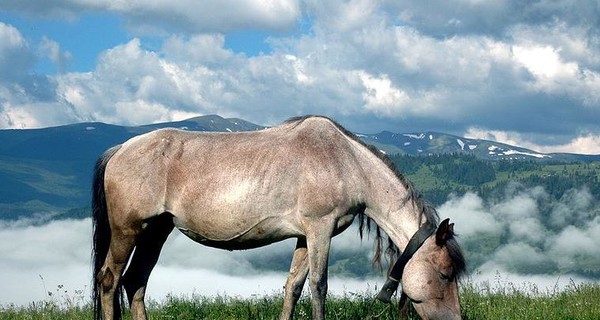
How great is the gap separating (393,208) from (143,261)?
→ 4233mm

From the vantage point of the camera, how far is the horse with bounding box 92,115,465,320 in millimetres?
10984

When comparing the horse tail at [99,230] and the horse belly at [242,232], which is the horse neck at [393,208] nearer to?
the horse belly at [242,232]

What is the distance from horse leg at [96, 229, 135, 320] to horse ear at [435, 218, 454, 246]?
469cm

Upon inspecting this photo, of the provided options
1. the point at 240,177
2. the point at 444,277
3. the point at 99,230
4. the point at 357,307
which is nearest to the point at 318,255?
the point at 240,177

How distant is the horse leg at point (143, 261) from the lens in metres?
12.1

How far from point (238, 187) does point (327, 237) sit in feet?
5.16

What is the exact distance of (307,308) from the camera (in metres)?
13.4

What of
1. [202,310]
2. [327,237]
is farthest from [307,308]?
[327,237]

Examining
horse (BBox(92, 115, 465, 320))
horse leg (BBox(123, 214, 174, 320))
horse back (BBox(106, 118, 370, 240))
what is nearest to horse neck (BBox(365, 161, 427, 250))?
horse (BBox(92, 115, 465, 320))

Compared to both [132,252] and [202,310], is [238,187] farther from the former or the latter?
[202,310]

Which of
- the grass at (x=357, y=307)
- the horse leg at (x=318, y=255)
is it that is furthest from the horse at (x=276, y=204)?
the grass at (x=357, y=307)

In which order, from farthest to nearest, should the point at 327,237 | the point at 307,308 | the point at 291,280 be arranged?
the point at 307,308, the point at 291,280, the point at 327,237

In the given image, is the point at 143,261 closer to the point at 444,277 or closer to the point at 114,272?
the point at 114,272

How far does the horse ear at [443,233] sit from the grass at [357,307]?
1567mm
